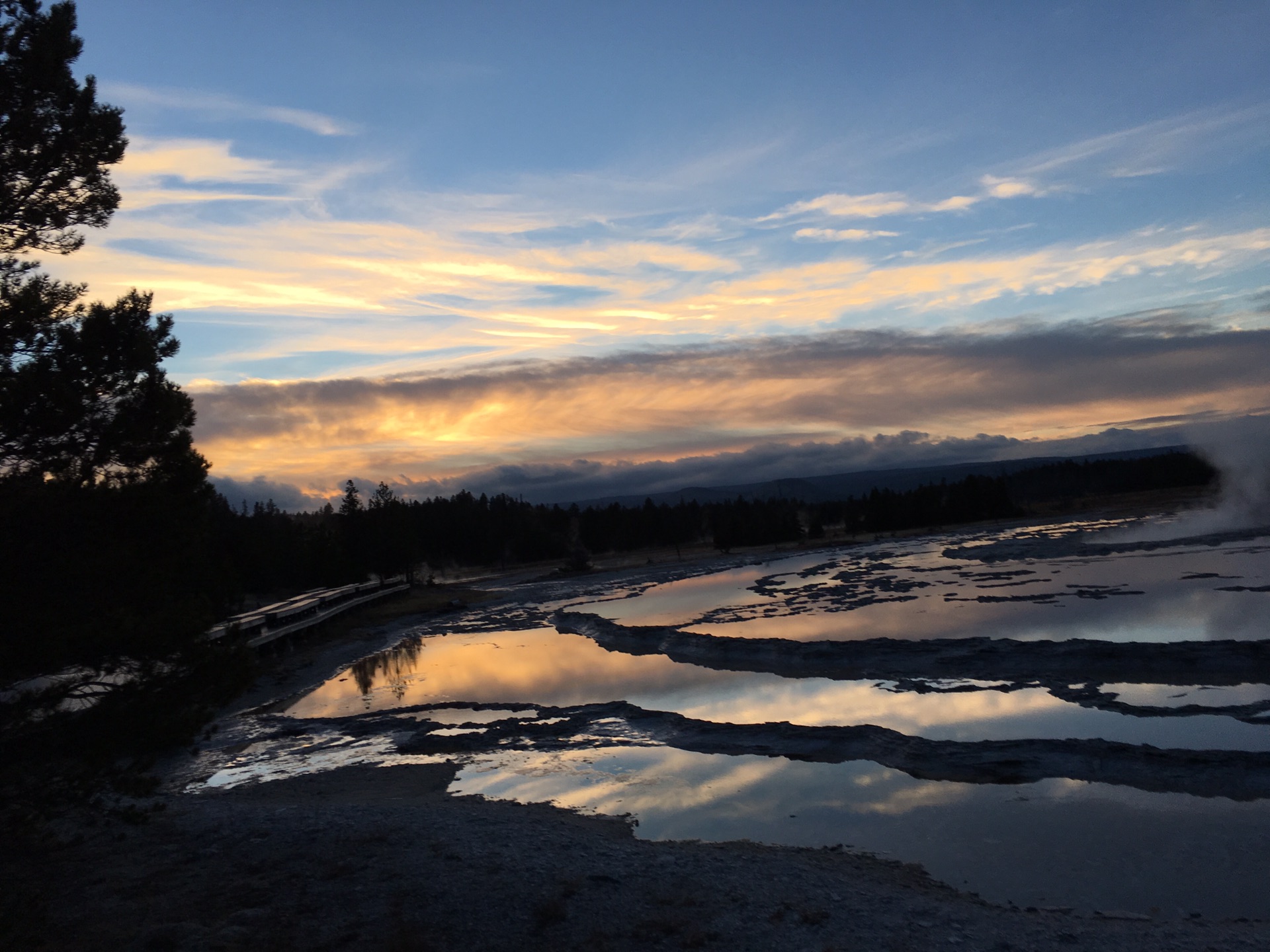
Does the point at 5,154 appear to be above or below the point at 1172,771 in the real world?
above

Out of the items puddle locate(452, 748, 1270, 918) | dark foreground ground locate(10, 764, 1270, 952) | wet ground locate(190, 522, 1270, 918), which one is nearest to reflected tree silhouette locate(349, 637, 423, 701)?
wet ground locate(190, 522, 1270, 918)

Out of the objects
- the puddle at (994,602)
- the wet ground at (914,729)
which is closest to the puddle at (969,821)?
the wet ground at (914,729)

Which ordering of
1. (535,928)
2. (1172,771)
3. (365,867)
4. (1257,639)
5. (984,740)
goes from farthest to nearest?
(1257,639)
(984,740)
(1172,771)
(365,867)
(535,928)

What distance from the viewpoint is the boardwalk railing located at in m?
35.4

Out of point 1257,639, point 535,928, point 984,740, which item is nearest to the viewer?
point 535,928

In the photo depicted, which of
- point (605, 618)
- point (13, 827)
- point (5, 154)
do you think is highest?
→ point (5, 154)

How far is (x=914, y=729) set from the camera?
53.0ft

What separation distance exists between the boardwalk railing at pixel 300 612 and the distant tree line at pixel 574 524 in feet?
21.6

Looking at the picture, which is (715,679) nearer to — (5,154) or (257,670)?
(257,670)

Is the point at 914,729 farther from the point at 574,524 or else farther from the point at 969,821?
the point at 574,524

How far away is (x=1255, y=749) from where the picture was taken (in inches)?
506

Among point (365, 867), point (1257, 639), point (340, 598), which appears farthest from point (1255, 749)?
point (340, 598)

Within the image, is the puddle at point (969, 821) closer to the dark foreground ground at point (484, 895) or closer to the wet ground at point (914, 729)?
the wet ground at point (914, 729)

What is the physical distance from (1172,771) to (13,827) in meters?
14.6
